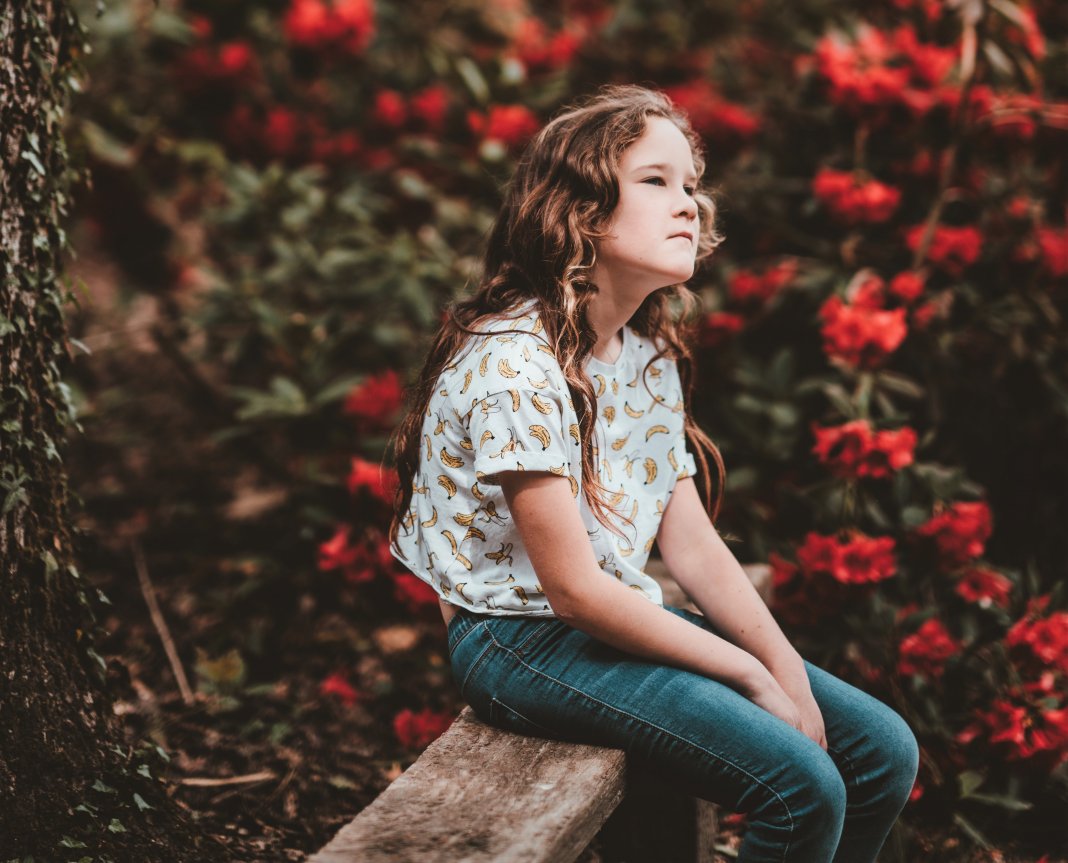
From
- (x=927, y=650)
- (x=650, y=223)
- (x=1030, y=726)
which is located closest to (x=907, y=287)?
(x=927, y=650)

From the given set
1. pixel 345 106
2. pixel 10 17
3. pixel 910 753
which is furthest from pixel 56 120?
pixel 345 106

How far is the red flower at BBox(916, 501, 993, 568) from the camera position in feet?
6.75

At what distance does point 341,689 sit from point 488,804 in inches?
42.0

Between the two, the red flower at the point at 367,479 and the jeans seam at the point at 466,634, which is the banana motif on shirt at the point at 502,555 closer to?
the jeans seam at the point at 466,634

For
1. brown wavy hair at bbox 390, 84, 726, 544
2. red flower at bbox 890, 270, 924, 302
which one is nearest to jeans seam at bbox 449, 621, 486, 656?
brown wavy hair at bbox 390, 84, 726, 544

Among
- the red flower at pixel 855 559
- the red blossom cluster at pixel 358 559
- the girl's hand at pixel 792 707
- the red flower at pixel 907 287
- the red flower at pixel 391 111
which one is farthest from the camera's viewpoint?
the red flower at pixel 391 111

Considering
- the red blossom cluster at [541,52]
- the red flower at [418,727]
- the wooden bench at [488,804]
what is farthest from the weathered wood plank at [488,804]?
the red blossom cluster at [541,52]

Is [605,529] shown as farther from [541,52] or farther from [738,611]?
[541,52]

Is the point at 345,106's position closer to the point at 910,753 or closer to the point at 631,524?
the point at 631,524

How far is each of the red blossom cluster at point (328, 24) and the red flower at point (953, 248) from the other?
1.72 metres

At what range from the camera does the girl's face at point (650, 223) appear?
1489 mm

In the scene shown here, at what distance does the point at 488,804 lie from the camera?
1.28 meters

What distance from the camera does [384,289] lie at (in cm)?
276

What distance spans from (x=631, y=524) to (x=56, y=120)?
43.1 inches
